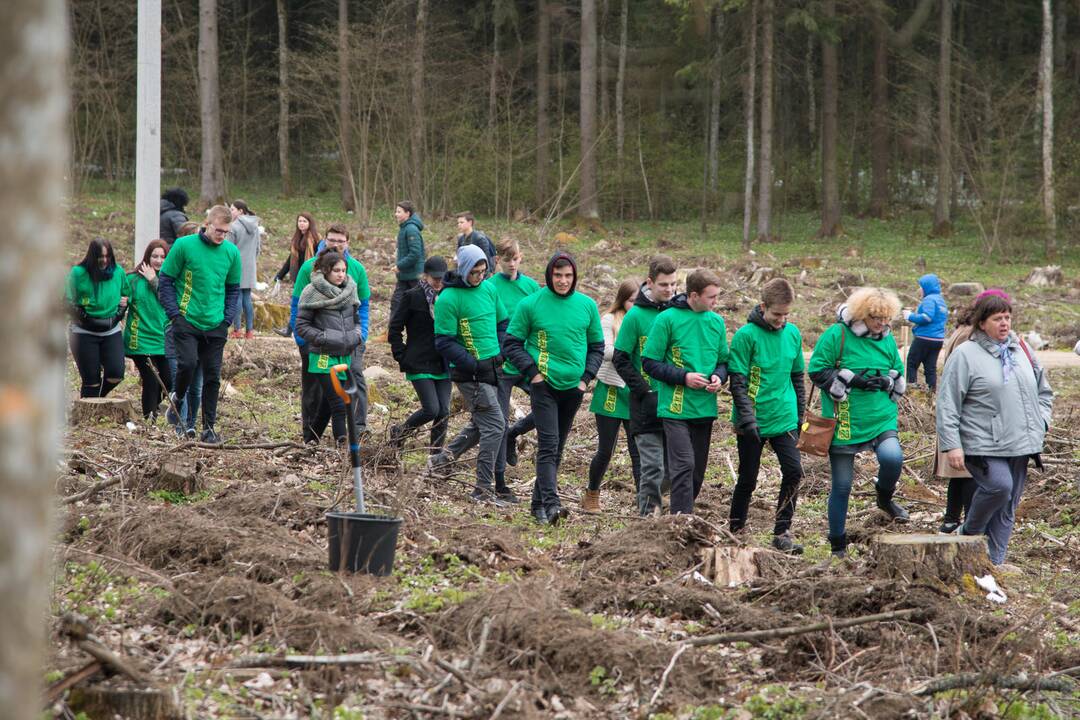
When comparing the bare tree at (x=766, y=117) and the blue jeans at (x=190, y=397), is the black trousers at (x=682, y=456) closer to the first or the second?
the blue jeans at (x=190, y=397)

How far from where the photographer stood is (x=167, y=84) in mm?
35906

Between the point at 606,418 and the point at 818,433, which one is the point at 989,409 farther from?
the point at 606,418

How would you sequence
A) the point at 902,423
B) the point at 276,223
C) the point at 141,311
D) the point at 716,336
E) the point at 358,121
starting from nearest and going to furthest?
the point at 716,336
the point at 141,311
the point at 902,423
the point at 276,223
the point at 358,121

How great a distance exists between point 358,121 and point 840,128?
18230mm

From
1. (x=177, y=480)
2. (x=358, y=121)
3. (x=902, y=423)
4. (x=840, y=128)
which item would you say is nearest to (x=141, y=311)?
(x=177, y=480)

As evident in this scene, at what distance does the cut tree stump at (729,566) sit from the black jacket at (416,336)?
336cm

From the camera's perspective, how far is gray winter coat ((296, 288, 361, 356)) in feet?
30.9

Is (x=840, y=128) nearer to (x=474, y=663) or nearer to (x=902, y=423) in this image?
(x=902, y=423)

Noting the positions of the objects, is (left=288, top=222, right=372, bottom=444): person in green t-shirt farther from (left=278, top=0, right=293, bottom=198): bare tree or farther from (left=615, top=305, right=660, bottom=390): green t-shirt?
(left=278, top=0, right=293, bottom=198): bare tree

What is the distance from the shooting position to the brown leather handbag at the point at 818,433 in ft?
25.1

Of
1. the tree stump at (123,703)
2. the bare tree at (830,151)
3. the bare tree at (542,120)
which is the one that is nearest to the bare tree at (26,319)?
the tree stump at (123,703)

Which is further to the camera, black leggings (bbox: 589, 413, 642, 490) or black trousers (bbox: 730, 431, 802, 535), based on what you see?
black leggings (bbox: 589, 413, 642, 490)

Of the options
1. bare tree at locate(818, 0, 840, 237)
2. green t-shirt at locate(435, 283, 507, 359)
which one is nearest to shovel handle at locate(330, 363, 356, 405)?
green t-shirt at locate(435, 283, 507, 359)

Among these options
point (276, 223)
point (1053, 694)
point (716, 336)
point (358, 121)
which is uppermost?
point (358, 121)
